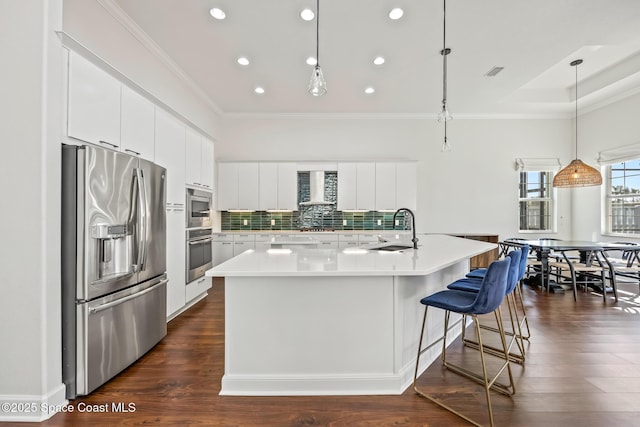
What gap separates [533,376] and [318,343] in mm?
1680

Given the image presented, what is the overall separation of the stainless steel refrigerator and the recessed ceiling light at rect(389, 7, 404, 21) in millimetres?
2760

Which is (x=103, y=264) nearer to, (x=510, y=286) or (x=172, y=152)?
(x=172, y=152)

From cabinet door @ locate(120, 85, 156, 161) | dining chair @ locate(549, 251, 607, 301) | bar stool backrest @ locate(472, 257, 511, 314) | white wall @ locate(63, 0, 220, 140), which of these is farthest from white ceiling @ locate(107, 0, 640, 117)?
dining chair @ locate(549, 251, 607, 301)

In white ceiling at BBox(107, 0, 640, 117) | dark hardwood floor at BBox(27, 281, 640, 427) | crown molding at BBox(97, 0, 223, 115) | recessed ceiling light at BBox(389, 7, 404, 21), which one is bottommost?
dark hardwood floor at BBox(27, 281, 640, 427)

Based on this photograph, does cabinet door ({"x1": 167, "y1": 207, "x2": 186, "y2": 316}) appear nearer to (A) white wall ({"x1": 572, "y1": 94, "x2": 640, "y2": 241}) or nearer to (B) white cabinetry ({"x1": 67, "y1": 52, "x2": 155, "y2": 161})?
(B) white cabinetry ({"x1": 67, "y1": 52, "x2": 155, "y2": 161})

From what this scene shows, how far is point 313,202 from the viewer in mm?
6055

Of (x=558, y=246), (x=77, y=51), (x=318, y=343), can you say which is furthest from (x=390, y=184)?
(x=77, y=51)

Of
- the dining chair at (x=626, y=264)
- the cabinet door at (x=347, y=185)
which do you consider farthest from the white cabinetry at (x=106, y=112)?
the dining chair at (x=626, y=264)

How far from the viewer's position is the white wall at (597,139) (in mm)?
5203

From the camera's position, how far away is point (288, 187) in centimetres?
604

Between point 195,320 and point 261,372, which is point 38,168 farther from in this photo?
point 195,320

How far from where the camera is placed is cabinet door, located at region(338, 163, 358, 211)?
6.04m

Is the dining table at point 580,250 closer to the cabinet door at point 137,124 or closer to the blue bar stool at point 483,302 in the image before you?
the blue bar stool at point 483,302

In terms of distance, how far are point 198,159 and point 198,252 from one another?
1301 mm
